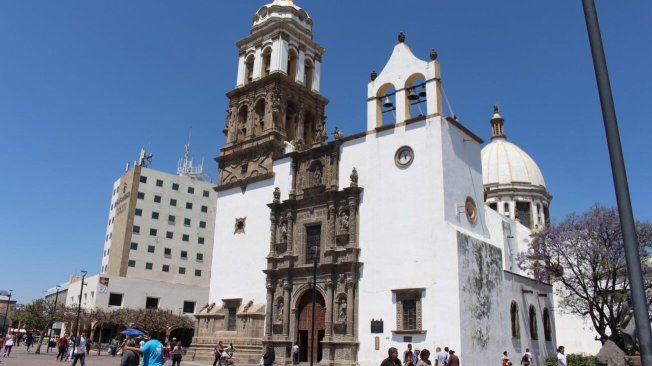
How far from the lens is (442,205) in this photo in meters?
24.2

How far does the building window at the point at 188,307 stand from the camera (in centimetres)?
5880

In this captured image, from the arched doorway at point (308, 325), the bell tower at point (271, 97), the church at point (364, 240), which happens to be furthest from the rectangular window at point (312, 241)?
the bell tower at point (271, 97)

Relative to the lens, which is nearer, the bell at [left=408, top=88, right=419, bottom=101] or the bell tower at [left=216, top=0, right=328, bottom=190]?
the bell at [left=408, top=88, right=419, bottom=101]

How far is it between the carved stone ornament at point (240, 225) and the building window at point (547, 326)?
694 inches

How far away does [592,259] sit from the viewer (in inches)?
1158

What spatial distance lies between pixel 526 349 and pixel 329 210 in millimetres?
11801

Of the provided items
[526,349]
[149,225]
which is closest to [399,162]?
[526,349]

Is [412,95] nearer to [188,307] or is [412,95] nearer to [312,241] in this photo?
[312,241]

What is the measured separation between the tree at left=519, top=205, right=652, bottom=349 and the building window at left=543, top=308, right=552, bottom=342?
1.98 metres

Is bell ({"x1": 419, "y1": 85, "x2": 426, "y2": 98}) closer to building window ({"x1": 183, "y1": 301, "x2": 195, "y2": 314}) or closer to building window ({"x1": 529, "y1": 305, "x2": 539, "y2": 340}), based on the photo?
building window ({"x1": 529, "y1": 305, "x2": 539, "y2": 340})

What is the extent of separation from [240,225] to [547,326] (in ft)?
59.9

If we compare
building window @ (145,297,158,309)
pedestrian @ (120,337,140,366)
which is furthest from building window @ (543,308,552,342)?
building window @ (145,297,158,309)

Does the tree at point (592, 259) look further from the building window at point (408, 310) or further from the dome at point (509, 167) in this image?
the dome at point (509, 167)

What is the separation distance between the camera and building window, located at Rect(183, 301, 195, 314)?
58.8 meters
